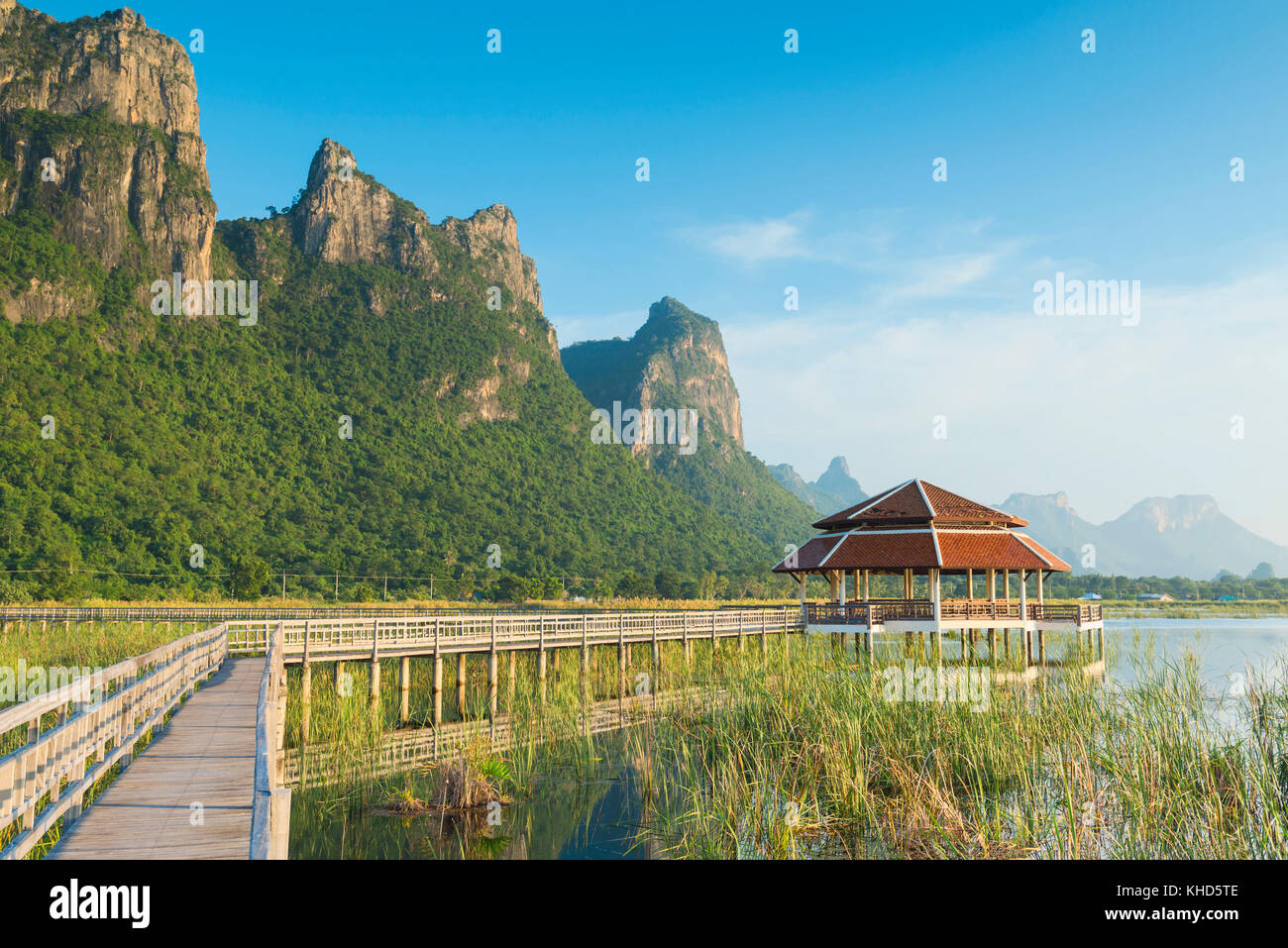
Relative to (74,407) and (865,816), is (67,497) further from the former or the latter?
(865,816)

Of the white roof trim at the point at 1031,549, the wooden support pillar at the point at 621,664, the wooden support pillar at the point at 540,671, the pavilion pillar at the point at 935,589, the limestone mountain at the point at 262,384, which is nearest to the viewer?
the wooden support pillar at the point at 540,671

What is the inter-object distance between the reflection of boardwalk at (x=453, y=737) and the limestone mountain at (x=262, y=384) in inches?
1701

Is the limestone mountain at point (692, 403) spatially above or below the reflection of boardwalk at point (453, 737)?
above

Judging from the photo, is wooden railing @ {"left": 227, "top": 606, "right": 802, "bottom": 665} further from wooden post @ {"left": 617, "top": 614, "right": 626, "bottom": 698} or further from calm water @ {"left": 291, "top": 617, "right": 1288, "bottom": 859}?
calm water @ {"left": 291, "top": 617, "right": 1288, "bottom": 859}

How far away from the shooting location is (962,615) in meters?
28.6

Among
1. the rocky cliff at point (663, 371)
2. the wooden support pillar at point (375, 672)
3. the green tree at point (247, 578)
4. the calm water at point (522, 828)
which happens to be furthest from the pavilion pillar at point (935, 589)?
the rocky cliff at point (663, 371)

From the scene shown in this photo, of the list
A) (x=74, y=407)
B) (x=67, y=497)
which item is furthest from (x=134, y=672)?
(x=74, y=407)

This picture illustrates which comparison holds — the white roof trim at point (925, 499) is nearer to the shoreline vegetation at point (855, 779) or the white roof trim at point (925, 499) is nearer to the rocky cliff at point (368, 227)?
the shoreline vegetation at point (855, 779)

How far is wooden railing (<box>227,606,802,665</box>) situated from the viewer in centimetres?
2183

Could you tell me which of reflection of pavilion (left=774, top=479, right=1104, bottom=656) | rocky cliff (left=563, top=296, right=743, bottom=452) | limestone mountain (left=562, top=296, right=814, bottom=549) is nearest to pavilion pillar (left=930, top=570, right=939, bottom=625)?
reflection of pavilion (left=774, top=479, right=1104, bottom=656)

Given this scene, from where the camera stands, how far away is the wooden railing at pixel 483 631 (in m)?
21.8

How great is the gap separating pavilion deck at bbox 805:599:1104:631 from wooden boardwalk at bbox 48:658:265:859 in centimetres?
2099

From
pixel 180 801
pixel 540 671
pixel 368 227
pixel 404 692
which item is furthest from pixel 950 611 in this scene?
pixel 368 227

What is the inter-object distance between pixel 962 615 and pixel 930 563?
2.30 metres
